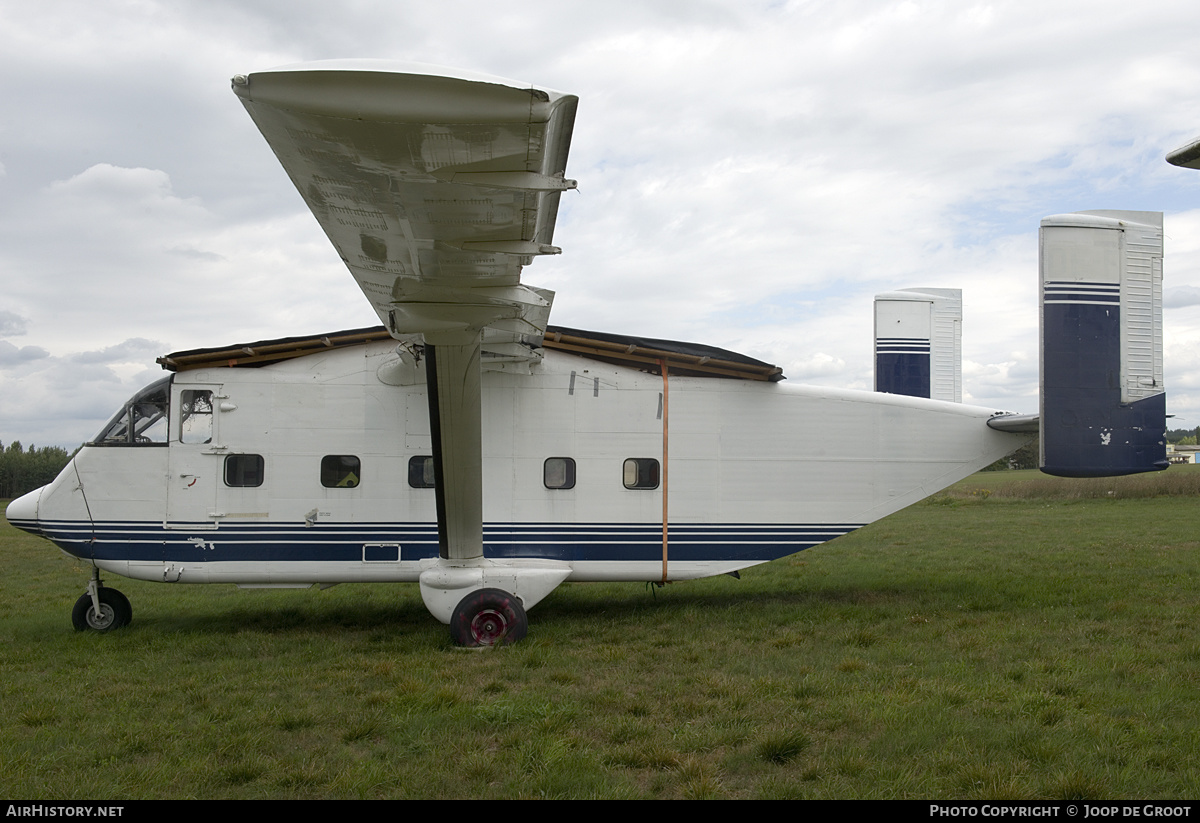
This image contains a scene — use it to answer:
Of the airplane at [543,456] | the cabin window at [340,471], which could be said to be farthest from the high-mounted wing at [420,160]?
the cabin window at [340,471]

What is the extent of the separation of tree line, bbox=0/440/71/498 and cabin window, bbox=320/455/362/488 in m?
65.9

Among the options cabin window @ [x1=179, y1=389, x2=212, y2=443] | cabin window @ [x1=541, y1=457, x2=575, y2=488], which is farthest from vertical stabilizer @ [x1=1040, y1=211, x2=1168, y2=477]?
cabin window @ [x1=179, y1=389, x2=212, y2=443]

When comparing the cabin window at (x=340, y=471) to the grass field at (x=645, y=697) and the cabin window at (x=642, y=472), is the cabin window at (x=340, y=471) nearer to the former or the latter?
the grass field at (x=645, y=697)

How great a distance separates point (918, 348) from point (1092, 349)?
11.2 feet

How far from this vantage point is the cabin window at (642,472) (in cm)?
871

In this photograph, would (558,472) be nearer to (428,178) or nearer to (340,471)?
(340,471)

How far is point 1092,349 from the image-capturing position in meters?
8.24

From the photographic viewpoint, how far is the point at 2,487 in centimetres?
6738

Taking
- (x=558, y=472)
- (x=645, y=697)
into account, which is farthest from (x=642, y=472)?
(x=645, y=697)

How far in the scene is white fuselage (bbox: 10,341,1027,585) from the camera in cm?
827

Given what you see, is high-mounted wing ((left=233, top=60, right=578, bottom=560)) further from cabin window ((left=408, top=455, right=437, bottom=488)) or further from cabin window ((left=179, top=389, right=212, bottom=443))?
cabin window ((left=179, top=389, right=212, bottom=443))

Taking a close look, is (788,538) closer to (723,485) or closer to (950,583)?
(723,485)

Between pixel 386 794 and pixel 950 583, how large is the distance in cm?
876
